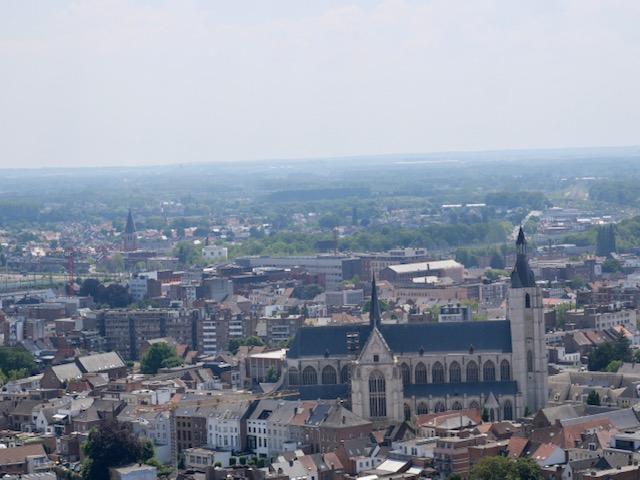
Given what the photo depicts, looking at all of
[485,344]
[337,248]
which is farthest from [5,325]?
[337,248]

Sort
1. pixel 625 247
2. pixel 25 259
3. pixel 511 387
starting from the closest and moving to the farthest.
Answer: pixel 511 387, pixel 625 247, pixel 25 259

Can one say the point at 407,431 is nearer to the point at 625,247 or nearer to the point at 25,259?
the point at 625,247

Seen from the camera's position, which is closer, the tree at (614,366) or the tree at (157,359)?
the tree at (614,366)

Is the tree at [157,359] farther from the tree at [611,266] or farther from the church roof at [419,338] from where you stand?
the tree at [611,266]

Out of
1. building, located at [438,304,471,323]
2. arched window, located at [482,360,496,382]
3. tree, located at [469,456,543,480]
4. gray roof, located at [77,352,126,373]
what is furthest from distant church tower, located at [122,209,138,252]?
tree, located at [469,456,543,480]

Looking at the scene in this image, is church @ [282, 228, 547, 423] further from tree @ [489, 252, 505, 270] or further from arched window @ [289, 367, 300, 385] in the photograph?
tree @ [489, 252, 505, 270]

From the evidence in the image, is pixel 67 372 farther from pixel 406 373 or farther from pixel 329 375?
pixel 406 373

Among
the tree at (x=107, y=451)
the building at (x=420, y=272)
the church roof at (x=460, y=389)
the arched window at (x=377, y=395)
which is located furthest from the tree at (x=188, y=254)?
the tree at (x=107, y=451)
